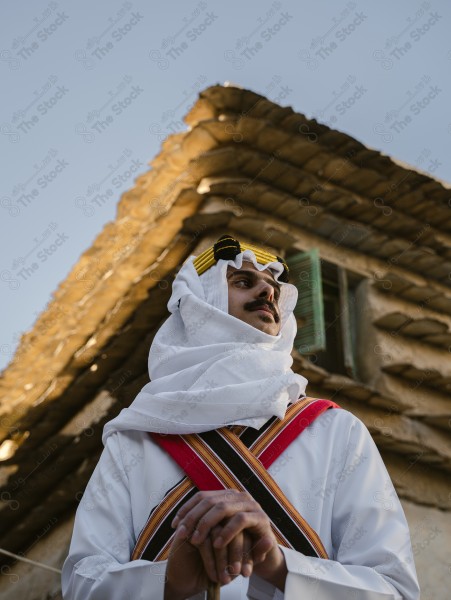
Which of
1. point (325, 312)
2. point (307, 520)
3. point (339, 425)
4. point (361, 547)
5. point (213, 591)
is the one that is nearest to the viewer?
point (213, 591)

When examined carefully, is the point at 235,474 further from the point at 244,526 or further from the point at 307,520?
the point at 244,526

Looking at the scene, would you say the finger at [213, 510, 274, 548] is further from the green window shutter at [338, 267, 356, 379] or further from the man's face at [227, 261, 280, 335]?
the green window shutter at [338, 267, 356, 379]

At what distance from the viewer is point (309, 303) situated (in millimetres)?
8531

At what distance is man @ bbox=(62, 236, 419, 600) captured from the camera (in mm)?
2174

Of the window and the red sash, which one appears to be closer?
the red sash

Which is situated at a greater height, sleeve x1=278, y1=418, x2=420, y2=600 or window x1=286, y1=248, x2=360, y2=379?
sleeve x1=278, y1=418, x2=420, y2=600

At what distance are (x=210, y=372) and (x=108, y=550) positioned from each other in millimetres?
→ 719

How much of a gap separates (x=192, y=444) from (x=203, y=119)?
6.74 m

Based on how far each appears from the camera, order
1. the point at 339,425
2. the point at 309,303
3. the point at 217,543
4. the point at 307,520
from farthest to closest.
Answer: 1. the point at 309,303
2. the point at 339,425
3. the point at 307,520
4. the point at 217,543

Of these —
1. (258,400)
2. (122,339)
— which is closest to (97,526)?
(258,400)

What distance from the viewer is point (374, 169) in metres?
9.58

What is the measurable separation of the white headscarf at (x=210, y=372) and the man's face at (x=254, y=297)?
0.04 m

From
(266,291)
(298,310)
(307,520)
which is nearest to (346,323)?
(298,310)

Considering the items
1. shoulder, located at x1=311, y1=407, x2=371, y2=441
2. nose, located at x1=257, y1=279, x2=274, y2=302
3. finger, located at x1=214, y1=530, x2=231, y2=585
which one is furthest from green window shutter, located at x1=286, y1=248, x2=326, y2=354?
finger, located at x1=214, y1=530, x2=231, y2=585
